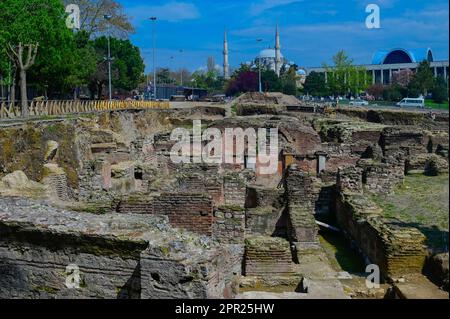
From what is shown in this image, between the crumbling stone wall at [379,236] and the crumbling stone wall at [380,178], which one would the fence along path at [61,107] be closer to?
the crumbling stone wall at [380,178]

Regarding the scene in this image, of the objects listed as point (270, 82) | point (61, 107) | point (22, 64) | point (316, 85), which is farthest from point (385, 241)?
point (270, 82)

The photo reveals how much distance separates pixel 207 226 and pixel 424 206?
4.89m

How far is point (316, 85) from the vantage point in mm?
79562

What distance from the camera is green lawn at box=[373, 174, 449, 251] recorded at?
357 inches

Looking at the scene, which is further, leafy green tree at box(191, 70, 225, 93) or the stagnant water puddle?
leafy green tree at box(191, 70, 225, 93)

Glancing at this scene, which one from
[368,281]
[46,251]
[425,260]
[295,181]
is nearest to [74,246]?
[46,251]

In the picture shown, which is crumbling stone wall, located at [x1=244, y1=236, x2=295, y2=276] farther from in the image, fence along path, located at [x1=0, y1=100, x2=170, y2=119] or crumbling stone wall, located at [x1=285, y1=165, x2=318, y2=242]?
fence along path, located at [x1=0, y1=100, x2=170, y2=119]

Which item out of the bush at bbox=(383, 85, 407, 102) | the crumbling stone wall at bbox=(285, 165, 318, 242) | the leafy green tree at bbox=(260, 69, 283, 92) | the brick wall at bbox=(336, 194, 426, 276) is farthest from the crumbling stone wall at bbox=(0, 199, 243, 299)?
the leafy green tree at bbox=(260, 69, 283, 92)

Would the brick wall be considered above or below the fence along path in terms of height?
below

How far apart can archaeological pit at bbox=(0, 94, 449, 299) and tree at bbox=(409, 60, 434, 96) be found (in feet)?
136

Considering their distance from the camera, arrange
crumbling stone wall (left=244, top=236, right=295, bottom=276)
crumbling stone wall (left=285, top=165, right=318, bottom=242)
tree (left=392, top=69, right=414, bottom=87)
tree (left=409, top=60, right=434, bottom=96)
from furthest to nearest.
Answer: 1. tree (left=392, top=69, right=414, bottom=87)
2. tree (left=409, top=60, right=434, bottom=96)
3. crumbling stone wall (left=285, top=165, right=318, bottom=242)
4. crumbling stone wall (left=244, top=236, right=295, bottom=276)

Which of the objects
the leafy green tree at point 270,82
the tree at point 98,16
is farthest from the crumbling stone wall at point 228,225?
the leafy green tree at point 270,82
